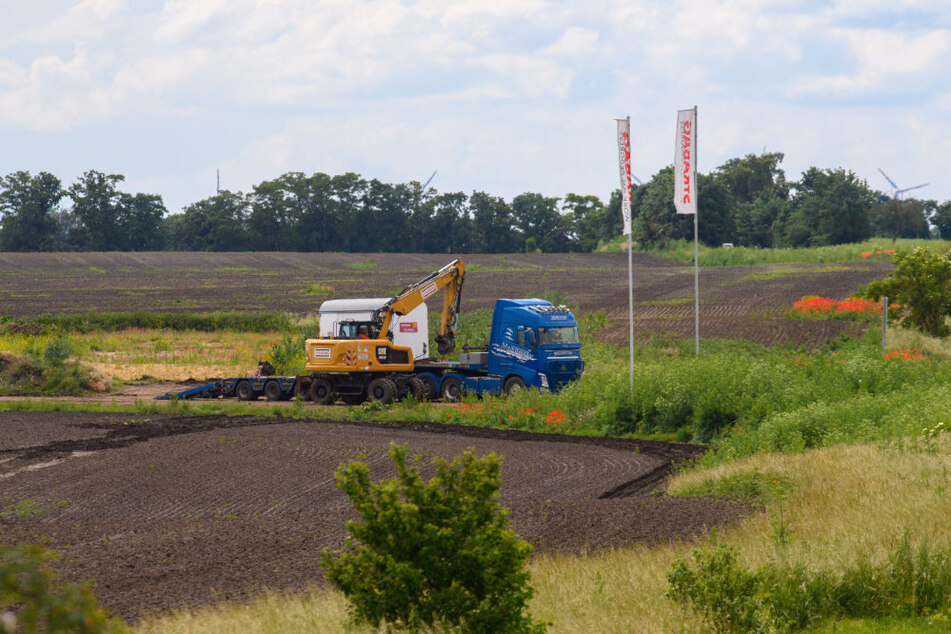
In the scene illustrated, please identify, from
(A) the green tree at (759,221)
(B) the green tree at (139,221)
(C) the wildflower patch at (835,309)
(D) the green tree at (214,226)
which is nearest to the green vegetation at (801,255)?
Answer: (A) the green tree at (759,221)

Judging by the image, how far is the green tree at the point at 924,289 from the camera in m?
35.0

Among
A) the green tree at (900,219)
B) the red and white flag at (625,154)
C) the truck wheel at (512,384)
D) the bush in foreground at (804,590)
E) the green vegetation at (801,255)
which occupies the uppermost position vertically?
the green tree at (900,219)

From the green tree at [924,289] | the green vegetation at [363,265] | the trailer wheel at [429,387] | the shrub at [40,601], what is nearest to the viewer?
the shrub at [40,601]

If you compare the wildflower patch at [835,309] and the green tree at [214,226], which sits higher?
the green tree at [214,226]

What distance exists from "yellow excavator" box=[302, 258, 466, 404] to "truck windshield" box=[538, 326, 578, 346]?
11.6 ft

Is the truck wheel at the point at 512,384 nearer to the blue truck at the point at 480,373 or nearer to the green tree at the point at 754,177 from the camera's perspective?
the blue truck at the point at 480,373

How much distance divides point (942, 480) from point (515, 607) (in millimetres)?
8503

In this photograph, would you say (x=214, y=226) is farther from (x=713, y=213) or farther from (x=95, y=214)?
(x=713, y=213)

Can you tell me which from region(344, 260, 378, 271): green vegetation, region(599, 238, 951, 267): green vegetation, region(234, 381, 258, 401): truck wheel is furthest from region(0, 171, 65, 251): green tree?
region(234, 381, 258, 401): truck wheel

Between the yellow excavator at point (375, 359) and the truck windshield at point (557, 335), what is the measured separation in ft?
11.6

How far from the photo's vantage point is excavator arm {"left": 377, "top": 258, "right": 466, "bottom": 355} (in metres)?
32.4

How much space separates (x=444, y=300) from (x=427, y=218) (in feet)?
318

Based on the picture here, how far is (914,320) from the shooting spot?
35.8m

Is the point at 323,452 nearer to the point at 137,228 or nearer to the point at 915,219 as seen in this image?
the point at 137,228
